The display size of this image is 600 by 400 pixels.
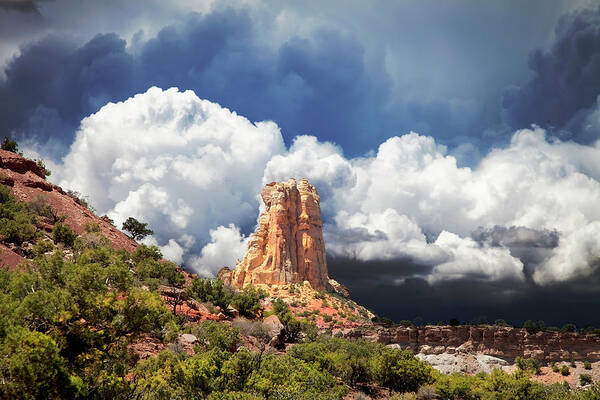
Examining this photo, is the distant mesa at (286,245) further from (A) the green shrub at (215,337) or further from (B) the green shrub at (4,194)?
(A) the green shrub at (215,337)

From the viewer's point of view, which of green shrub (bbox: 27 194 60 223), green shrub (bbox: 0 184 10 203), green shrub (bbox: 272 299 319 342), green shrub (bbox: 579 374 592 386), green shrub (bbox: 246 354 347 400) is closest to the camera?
green shrub (bbox: 246 354 347 400)

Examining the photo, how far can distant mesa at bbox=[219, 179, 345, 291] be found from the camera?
3647 inches

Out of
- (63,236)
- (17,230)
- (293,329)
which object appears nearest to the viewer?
(17,230)

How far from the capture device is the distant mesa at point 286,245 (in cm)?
9262

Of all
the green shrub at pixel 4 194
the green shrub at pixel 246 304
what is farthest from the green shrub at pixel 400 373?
the green shrub at pixel 4 194

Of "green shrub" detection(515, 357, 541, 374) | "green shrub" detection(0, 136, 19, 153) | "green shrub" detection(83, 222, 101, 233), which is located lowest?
"green shrub" detection(515, 357, 541, 374)

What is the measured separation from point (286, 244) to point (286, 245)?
0.31 metres

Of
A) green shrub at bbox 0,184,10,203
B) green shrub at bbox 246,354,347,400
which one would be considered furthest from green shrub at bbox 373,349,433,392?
green shrub at bbox 0,184,10,203

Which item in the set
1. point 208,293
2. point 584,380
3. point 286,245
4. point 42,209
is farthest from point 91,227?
point 584,380

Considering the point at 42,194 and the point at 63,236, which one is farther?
the point at 42,194

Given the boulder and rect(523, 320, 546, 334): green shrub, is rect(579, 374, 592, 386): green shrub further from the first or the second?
the boulder

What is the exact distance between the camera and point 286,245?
9612 centimetres

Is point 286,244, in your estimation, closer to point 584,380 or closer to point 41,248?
point 584,380

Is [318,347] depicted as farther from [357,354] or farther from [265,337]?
[265,337]
